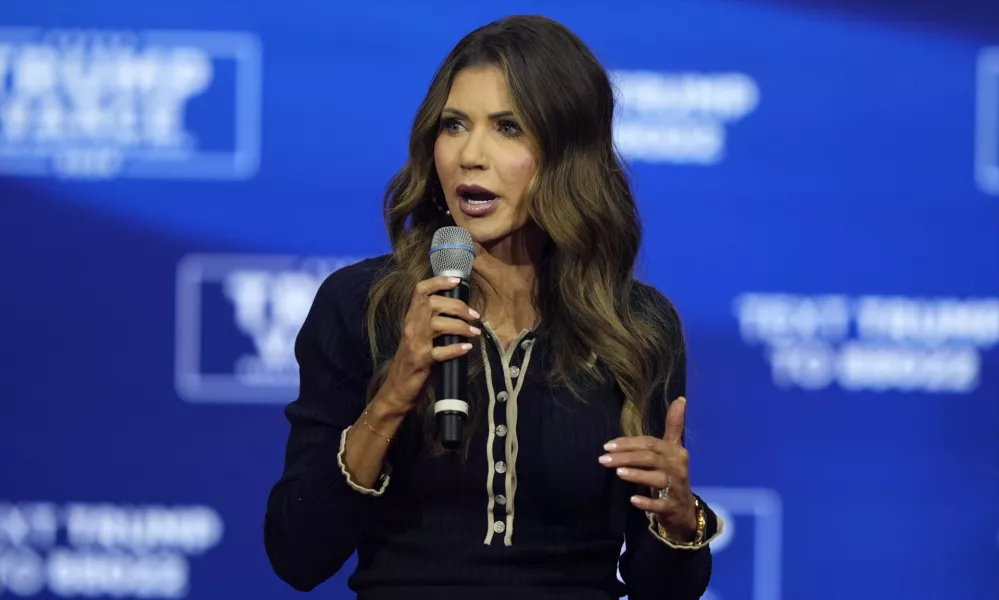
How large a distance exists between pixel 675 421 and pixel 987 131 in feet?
6.28

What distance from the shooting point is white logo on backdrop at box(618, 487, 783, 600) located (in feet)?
11.1

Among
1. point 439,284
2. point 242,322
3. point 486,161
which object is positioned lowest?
point 439,284

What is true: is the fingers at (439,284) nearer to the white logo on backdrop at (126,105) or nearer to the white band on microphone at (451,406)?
the white band on microphone at (451,406)

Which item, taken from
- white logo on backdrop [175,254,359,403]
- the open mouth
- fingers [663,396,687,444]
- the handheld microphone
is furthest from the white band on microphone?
white logo on backdrop [175,254,359,403]

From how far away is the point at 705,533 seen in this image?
→ 1.95m

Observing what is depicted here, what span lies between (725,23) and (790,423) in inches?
40.8

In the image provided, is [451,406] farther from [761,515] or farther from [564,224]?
[761,515]

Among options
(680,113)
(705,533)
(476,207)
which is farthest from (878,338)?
(476,207)

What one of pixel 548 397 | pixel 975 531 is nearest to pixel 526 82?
pixel 548 397

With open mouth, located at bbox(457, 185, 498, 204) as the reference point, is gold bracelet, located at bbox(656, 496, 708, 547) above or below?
below

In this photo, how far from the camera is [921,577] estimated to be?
339 centimetres

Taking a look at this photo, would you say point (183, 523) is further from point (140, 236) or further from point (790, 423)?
point (790, 423)

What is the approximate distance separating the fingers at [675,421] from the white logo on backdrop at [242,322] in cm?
164

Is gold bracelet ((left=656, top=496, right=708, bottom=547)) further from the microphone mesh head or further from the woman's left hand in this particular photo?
the microphone mesh head
